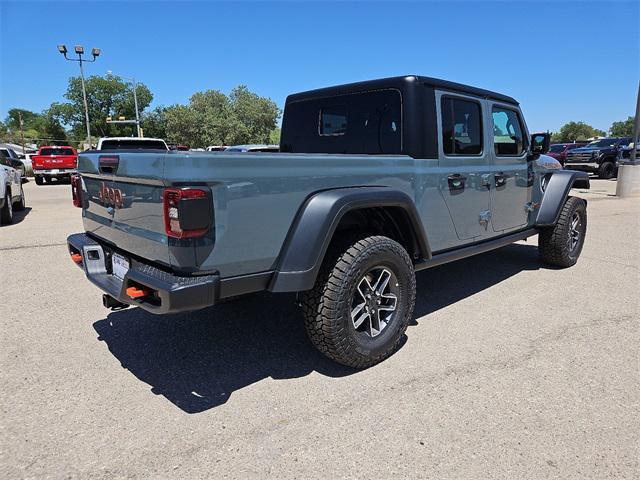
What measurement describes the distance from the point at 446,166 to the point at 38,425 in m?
3.22

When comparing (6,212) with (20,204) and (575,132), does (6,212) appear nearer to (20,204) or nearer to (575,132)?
(20,204)

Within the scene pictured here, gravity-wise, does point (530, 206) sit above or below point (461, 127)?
below

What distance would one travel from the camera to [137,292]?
2.46 meters

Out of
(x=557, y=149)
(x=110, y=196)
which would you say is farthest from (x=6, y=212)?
(x=557, y=149)

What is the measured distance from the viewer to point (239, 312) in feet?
13.6

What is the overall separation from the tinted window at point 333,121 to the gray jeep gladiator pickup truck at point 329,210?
12 millimetres

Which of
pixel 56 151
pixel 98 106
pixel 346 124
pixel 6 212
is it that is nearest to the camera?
pixel 346 124

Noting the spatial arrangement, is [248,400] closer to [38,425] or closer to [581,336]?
[38,425]

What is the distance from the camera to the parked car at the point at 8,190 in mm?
8555

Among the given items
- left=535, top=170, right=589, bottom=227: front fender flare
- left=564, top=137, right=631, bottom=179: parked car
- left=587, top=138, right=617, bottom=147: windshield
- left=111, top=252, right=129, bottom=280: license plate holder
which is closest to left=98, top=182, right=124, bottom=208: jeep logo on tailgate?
left=111, top=252, right=129, bottom=280: license plate holder

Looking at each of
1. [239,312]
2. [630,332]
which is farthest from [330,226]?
[630,332]

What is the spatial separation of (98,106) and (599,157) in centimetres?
8434

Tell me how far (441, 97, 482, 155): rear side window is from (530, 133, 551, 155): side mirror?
1.13 m

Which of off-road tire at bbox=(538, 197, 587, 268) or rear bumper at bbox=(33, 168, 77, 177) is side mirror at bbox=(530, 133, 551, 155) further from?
rear bumper at bbox=(33, 168, 77, 177)
